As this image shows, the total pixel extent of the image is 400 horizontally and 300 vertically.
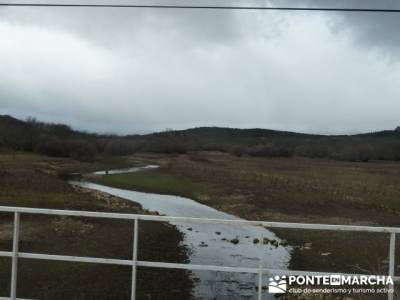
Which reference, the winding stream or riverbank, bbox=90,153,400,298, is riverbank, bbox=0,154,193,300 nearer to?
the winding stream

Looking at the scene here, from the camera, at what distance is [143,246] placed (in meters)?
20.1

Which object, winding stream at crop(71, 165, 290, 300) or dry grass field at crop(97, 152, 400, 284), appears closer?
winding stream at crop(71, 165, 290, 300)

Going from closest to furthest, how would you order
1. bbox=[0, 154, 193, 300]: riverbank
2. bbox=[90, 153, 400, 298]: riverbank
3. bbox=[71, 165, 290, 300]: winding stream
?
bbox=[0, 154, 193, 300]: riverbank, bbox=[71, 165, 290, 300]: winding stream, bbox=[90, 153, 400, 298]: riverbank

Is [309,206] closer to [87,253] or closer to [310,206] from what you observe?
[310,206]

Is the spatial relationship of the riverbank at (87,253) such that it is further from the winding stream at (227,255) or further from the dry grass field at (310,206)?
the dry grass field at (310,206)

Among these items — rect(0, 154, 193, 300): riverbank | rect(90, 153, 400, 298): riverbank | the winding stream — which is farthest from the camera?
rect(90, 153, 400, 298): riverbank

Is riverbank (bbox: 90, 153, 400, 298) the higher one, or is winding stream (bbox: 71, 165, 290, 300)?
riverbank (bbox: 90, 153, 400, 298)

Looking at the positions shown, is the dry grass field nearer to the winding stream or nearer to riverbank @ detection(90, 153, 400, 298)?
riverbank @ detection(90, 153, 400, 298)

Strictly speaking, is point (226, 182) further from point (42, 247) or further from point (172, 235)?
point (42, 247)

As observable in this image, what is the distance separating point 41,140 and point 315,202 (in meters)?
101

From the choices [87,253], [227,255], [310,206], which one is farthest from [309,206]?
[87,253]

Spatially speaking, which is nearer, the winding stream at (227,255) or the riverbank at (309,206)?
the winding stream at (227,255)

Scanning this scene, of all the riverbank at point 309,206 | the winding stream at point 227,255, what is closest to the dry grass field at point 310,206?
the riverbank at point 309,206

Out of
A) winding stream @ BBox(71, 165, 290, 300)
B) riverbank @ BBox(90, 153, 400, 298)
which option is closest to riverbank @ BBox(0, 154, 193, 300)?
winding stream @ BBox(71, 165, 290, 300)
